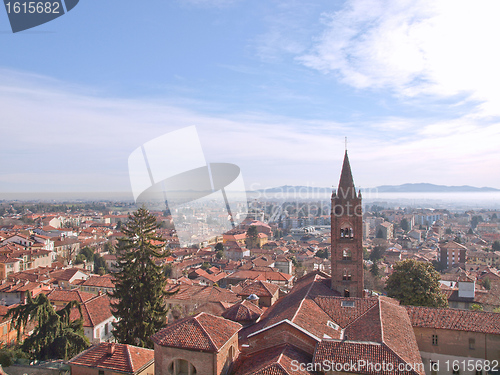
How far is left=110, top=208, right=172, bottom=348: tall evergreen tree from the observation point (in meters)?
17.0

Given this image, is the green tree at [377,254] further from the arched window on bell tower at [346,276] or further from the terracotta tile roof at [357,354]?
the terracotta tile roof at [357,354]

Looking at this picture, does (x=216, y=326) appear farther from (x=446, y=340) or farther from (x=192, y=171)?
(x=446, y=340)

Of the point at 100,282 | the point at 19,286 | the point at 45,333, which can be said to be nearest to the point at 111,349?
the point at 45,333

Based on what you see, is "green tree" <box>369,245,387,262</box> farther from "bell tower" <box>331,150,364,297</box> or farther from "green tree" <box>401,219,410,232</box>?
"green tree" <box>401,219,410,232</box>

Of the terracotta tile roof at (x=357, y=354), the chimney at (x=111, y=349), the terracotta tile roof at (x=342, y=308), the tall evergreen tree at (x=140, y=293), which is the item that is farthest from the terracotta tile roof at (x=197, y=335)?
the tall evergreen tree at (x=140, y=293)

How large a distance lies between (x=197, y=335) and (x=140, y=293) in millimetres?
6483

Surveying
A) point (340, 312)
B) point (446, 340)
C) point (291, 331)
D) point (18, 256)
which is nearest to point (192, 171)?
point (291, 331)

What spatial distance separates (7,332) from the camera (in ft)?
74.8

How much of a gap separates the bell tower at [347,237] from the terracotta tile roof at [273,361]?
7.41m

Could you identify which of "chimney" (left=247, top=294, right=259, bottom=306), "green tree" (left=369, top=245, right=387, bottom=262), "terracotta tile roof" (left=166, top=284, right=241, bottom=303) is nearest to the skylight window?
"chimney" (left=247, top=294, right=259, bottom=306)

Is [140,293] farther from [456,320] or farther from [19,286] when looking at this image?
[19,286]

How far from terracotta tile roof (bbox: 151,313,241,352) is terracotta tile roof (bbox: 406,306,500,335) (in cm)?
950

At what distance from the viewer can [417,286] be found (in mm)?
22703

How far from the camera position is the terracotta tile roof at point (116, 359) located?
40.9ft
